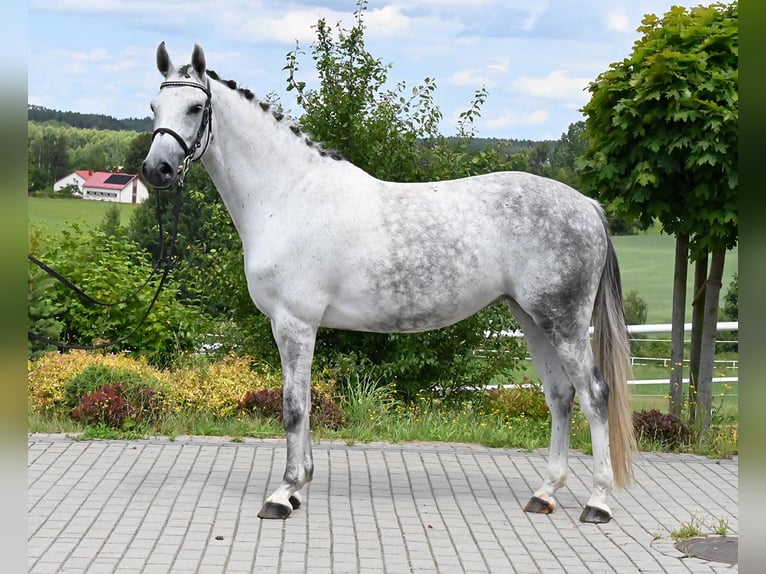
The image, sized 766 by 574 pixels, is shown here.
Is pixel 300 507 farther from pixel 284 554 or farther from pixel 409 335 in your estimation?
pixel 409 335

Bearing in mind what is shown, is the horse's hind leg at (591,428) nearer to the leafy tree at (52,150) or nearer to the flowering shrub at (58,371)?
the flowering shrub at (58,371)

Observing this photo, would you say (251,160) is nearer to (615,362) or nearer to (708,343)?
(615,362)

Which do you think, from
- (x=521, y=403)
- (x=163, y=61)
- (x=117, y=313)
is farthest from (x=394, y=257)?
(x=117, y=313)

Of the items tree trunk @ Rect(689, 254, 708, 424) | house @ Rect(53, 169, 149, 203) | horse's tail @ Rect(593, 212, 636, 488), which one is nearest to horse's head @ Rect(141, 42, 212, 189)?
horse's tail @ Rect(593, 212, 636, 488)

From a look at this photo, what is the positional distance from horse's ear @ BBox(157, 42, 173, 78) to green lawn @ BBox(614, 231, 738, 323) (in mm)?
20386

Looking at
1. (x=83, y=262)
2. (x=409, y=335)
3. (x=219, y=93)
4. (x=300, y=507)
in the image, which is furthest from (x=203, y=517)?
(x=83, y=262)

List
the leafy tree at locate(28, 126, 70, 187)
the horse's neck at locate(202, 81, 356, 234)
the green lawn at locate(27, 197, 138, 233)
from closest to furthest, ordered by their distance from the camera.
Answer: the horse's neck at locate(202, 81, 356, 234) → the green lawn at locate(27, 197, 138, 233) → the leafy tree at locate(28, 126, 70, 187)

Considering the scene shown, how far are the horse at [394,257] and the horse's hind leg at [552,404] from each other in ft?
0.13

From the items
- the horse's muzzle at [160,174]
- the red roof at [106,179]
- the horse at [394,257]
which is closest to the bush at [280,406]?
the horse at [394,257]

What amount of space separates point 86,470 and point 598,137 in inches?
190

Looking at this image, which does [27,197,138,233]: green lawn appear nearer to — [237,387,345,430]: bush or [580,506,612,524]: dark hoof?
[237,387,345,430]: bush

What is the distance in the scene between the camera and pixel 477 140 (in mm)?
10734

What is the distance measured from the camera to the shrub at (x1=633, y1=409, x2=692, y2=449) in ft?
25.7

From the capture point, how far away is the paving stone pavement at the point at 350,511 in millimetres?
4953
